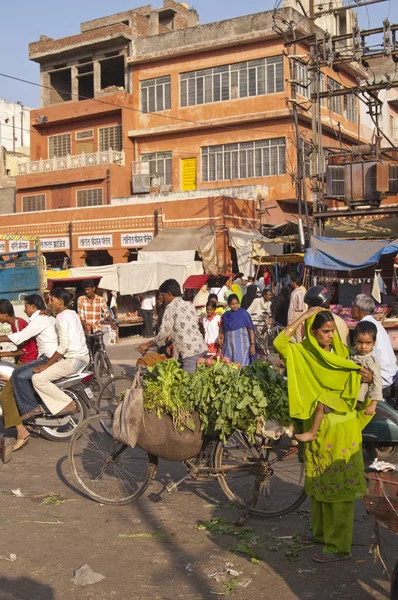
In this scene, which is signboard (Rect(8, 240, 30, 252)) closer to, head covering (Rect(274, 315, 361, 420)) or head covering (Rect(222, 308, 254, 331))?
head covering (Rect(222, 308, 254, 331))

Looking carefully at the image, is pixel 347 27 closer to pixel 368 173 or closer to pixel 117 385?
pixel 368 173

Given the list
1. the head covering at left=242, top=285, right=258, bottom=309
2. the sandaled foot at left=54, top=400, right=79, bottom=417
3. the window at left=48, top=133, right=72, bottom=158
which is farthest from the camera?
the window at left=48, top=133, right=72, bottom=158

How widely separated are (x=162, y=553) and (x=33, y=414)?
3.32m

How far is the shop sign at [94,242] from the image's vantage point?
99.5 feet

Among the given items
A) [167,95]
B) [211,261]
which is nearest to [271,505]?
[211,261]

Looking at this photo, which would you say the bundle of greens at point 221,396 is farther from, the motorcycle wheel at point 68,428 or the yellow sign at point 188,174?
the yellow sign at point 188,174

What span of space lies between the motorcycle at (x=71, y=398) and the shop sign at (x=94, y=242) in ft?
74.3

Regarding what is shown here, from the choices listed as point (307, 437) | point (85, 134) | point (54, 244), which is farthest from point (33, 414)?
point (85, 134)

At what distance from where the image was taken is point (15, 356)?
7.88 m

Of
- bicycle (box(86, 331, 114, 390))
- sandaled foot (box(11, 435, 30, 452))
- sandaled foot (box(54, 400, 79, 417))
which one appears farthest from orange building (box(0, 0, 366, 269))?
sandaled foot (box(11, 435, 30, 452))

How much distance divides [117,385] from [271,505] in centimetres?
371

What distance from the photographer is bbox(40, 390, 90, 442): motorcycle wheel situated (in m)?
7.70

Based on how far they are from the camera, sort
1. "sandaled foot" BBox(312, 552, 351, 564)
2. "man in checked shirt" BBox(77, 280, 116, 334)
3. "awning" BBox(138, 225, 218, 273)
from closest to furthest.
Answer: "sandaled foot" BBox(312, 552, 351, 564) < "man in checked shirt" BBox(77, 280, 116, 334) < "awning" BBox(138, 225, 218, 273)

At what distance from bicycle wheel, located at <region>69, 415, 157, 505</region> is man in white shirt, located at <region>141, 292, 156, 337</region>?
17094mm
